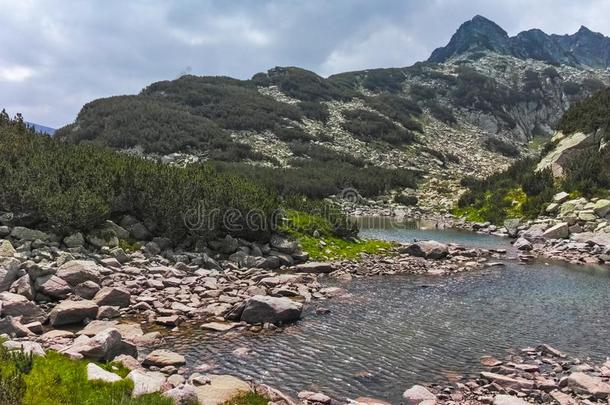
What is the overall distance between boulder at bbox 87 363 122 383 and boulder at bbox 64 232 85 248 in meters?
10.7

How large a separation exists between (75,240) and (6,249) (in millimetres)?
2731

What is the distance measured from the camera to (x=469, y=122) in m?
114

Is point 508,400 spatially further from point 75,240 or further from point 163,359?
point 75,240

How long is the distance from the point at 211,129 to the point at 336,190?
2578 cm

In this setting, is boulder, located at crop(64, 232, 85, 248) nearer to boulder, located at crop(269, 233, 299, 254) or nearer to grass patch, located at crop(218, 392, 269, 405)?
boulder, located at crop(269, 233, 299, 254)

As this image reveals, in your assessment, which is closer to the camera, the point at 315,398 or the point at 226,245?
the point at 315,398

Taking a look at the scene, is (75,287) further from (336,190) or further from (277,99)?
(277,99)

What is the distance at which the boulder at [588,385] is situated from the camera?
30.9 ft

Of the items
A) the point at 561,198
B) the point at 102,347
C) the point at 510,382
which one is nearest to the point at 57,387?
the point at 102,347

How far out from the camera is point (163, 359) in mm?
10391

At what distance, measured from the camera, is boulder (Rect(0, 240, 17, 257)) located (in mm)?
15275

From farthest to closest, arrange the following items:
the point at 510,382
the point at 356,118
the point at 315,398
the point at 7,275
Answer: the point at 356,118 → the point at 7,275 → the point at 510,382 → the point at 315,398

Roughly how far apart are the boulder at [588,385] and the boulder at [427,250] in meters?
16.2

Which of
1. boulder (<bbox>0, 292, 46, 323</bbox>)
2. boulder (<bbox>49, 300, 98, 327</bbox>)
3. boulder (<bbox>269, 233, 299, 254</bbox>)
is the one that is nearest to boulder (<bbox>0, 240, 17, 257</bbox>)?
boulder (<bbox>0, 292, 46, 323</bbox>)
